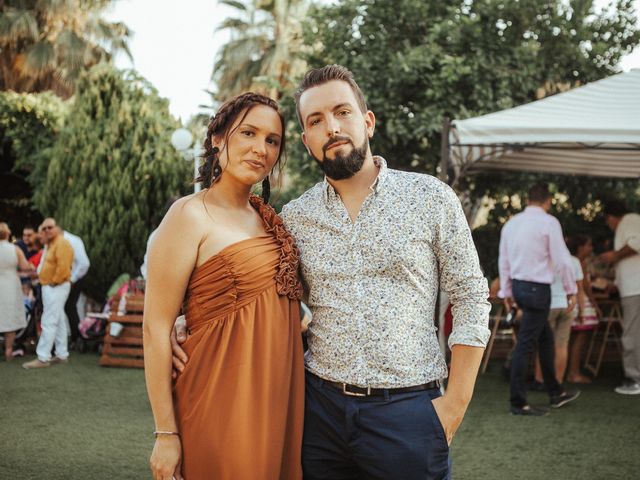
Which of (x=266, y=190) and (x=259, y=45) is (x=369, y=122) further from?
(x=259, y=45)

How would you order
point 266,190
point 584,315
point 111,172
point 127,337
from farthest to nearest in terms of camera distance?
point 111,172, point 127,337, point 584,315, point 266,190

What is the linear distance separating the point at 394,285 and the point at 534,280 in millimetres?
4580

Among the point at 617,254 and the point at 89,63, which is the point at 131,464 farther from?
the point at 89,63

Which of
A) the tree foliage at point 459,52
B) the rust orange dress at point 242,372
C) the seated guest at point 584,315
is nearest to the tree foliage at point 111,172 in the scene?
the tree foliage at point 459,52

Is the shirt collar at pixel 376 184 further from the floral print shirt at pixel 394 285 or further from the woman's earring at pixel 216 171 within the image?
the woman's earring at pixel 216 171

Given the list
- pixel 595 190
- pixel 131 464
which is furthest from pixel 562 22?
pixel 131 464

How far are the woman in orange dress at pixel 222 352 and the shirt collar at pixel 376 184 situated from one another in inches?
9.0

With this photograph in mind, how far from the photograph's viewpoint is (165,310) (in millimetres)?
2287

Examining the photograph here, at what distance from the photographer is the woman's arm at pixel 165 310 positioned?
7.44 feet

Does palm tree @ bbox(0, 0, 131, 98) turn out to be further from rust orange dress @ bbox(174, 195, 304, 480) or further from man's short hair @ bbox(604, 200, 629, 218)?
rust orange dress @ bbox(174, 195, 304, 480)

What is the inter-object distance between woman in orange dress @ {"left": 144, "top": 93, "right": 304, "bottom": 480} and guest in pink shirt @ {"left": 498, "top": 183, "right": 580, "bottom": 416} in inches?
179

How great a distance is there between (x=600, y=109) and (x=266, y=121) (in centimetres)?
490

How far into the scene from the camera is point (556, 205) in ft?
41.7

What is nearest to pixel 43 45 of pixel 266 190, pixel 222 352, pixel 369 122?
pixel 266 190
